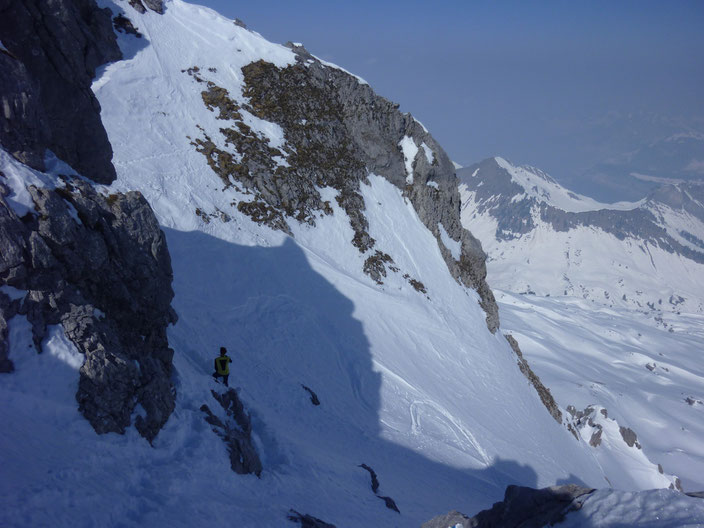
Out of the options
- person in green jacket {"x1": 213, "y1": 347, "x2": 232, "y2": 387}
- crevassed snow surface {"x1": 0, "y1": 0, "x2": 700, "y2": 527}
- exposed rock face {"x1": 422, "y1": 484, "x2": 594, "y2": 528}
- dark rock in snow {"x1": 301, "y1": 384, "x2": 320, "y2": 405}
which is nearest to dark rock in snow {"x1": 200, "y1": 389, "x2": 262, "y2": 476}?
crevassed snow surface {"x1": 0, "y1": 0, "x2": 700, "y2": 527}

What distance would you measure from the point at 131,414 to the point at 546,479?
84.3ft

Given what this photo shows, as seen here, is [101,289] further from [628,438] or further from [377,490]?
[628,438]

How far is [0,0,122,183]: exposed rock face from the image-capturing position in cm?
1098

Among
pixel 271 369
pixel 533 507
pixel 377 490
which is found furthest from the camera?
pixel 271 369

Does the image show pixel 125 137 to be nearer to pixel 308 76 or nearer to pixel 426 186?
pixel 308 76

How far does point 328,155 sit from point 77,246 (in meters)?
30.2

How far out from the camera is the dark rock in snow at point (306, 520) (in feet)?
36.6

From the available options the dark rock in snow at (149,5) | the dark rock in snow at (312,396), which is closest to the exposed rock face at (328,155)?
the dark rock in snow at (149,5)

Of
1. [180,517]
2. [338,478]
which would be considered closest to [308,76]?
[338,478]

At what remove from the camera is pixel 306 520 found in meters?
11.4

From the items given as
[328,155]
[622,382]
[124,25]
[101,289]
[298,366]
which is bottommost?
[298,366]

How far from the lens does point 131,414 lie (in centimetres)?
1058

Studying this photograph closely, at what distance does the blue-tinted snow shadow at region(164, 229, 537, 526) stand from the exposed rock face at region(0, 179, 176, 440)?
9.23 feet

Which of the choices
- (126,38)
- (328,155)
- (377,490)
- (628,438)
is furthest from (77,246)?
(628,438)
